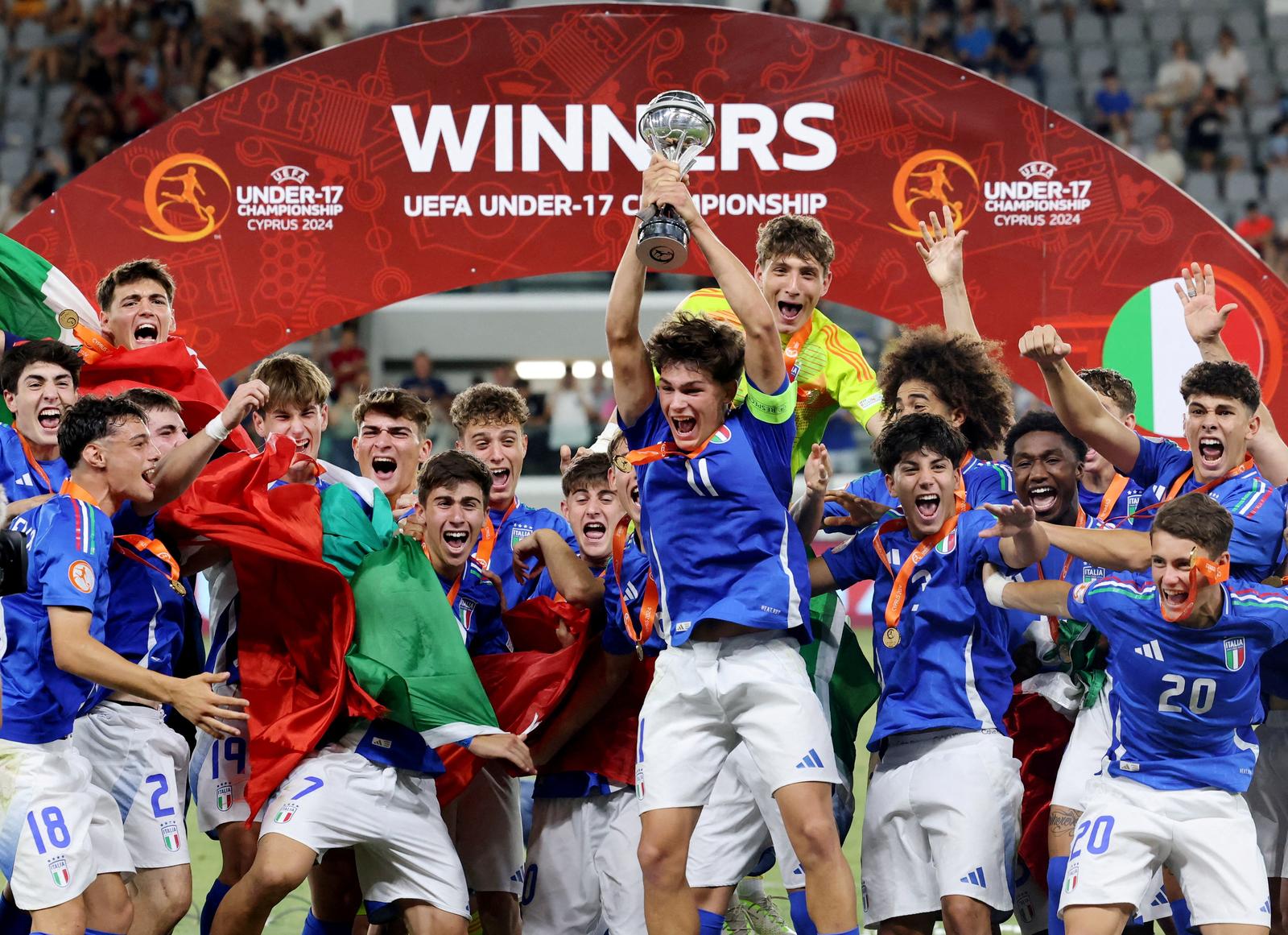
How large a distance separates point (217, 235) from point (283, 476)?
2.36 m

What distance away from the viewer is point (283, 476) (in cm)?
527

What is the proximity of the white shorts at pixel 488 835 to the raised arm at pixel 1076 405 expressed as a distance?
225cm

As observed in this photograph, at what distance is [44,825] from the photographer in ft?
14.8

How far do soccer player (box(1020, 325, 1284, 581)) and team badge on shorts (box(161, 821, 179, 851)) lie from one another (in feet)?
10.3

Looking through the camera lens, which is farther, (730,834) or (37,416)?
(37,416)

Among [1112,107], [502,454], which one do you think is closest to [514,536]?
[502,454]

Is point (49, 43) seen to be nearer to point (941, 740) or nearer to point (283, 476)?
point (283, 476)

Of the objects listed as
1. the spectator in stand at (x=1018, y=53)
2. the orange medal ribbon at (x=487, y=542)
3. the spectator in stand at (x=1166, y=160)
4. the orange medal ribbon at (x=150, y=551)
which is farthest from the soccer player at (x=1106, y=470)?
the spectator in stand at (x=1018, y=53)

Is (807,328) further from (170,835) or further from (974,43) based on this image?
(974,43)

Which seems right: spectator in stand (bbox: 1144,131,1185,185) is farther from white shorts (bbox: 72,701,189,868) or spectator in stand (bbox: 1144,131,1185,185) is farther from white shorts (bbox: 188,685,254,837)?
white shorts (bbox: 72,701,189,868)

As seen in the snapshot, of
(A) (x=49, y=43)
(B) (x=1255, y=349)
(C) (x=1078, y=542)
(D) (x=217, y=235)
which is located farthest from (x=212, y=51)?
(C) (x=1078, y=542)

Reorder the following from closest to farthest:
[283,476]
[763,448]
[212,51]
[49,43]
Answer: [763,448], [283,476], [212,51], [49,43]

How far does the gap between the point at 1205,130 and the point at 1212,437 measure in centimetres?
1335

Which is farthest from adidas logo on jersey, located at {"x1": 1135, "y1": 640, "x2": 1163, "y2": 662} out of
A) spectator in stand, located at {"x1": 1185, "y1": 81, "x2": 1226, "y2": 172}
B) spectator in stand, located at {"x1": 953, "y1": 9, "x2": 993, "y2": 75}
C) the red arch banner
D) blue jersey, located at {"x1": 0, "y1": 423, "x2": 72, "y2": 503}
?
spectator in stand, located at {"x1": 953, "y1": 9, "x2": 993, "y2": 75}
